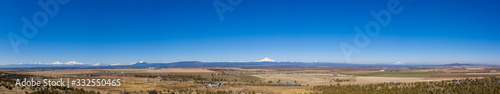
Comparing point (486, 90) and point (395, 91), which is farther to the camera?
point (395, 91)

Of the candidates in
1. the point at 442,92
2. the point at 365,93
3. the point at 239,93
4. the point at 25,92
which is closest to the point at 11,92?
the point at 25,92

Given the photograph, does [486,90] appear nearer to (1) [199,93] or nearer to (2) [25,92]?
(1) [199,93]

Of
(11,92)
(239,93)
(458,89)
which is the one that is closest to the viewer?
(11,92)

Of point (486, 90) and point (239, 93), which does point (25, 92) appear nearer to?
point (239, 93)

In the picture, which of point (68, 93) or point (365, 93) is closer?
point (68, 93)

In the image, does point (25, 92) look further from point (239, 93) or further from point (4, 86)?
point (239, 93)

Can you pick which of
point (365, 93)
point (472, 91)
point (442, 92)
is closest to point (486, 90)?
point (472, 91)

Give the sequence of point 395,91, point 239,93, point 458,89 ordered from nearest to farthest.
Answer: point 458,89 → point 395,91 → point 239,93

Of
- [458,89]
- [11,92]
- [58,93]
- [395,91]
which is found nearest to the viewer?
[11,92]

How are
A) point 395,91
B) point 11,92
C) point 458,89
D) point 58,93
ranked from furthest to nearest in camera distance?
1. point 395,91
2. point 458,89
3. point 58,93
4. point 11,92
